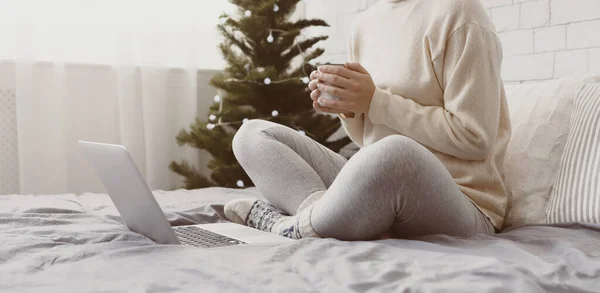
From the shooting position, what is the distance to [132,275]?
0.92 m

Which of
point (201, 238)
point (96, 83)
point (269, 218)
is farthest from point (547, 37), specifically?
point (96, 83)

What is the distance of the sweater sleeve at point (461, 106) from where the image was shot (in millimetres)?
1330

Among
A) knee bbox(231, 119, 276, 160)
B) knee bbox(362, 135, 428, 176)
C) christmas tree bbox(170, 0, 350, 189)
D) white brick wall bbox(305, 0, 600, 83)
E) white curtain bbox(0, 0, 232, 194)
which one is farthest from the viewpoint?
christmas tree bbox(170, 0, 350, 189)

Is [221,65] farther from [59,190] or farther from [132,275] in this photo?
[132,275]

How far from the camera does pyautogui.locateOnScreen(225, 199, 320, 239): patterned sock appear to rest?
126cm

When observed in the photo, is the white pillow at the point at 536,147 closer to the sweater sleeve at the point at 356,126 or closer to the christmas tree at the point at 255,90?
the sweater sleeve at the point at 356,126

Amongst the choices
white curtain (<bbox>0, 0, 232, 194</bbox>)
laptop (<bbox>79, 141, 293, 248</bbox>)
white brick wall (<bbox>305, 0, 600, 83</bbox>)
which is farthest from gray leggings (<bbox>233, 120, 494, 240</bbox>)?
white curtain (<bbox>0, 0, 232, 194</bbox>)

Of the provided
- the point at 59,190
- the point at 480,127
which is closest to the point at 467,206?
the point at 480,127

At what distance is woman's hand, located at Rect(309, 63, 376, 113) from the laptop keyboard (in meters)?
0.33

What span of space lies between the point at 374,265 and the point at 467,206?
0.35 meters

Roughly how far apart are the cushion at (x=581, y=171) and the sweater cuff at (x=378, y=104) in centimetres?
38

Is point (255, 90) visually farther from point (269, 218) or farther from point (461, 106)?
point (461, 106)

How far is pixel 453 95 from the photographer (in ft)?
4.48

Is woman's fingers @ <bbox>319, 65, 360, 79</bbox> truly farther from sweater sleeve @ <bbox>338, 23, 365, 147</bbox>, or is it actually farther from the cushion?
the cushion
